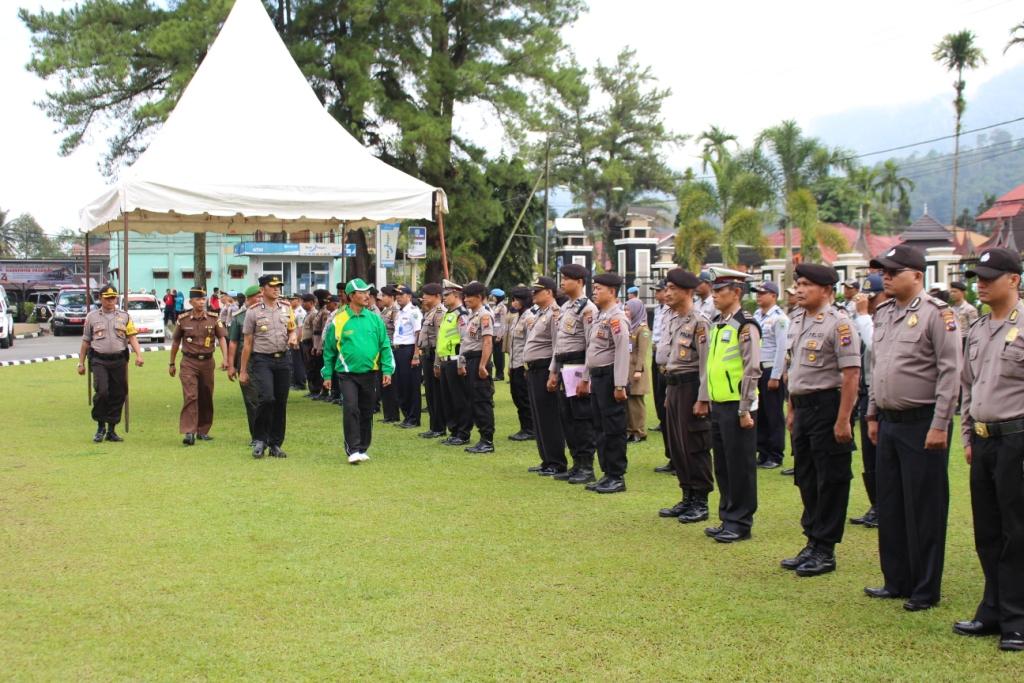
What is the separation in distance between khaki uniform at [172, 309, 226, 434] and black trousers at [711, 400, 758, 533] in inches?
274

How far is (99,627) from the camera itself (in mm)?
5242

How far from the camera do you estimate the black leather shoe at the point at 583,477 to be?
944cm

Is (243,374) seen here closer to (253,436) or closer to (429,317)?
(253,436)

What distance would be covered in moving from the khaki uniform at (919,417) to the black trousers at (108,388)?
9.37m

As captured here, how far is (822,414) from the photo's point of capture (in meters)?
6.24

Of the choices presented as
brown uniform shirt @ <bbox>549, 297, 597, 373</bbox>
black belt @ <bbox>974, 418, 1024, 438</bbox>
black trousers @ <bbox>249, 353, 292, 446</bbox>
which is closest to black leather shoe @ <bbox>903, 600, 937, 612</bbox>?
black belt @ <bbox>974, 418, 1024, 438</bbox>

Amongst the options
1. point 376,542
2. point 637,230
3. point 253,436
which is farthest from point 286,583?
point 637,230

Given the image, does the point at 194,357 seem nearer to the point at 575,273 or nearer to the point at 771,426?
the point at 575,273

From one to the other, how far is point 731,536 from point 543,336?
3.56 m

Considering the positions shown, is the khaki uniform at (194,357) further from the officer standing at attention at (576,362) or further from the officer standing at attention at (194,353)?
the officer standing at attention at (576,362)

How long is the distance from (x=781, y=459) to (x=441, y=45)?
24.6 m

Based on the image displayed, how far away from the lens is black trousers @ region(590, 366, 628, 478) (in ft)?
28.8

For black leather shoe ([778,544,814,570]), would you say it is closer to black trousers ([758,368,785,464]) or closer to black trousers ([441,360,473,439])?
Answer: black trousers ([758,368,785,464])

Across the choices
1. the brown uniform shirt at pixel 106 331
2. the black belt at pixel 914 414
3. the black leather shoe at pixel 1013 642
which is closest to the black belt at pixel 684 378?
the black belt at pixel 914 414
